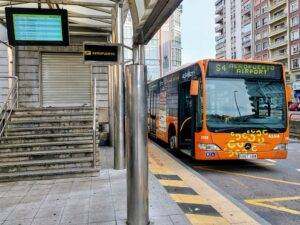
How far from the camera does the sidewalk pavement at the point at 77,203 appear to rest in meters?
5.61

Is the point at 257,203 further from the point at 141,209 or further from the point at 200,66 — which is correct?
the point at 200,66

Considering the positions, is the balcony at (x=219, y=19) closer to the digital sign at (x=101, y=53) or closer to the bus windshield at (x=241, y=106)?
the bus windshield at (x=241, y=106)

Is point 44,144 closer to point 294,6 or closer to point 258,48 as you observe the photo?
point 294,6

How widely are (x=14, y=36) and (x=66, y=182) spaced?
11.3 ft

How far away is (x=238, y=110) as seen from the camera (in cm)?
1002

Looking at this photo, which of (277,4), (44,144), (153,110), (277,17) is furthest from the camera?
(277,4)

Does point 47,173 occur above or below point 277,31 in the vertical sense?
below

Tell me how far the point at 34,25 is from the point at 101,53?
7.53 feet

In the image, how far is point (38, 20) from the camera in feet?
29.5

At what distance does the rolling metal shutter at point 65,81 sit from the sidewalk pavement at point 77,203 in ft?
20.8

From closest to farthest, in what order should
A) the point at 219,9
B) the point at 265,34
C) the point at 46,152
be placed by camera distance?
the point at 46,152 < the point at 265,34 < the point at 219,9

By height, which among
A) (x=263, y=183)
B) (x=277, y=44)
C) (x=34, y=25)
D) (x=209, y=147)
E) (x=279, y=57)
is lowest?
(x=263, y=183)

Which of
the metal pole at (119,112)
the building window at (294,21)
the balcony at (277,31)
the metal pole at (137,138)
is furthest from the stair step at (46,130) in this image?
the balcony at (277,31)

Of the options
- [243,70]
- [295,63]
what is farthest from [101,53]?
[295,63]
